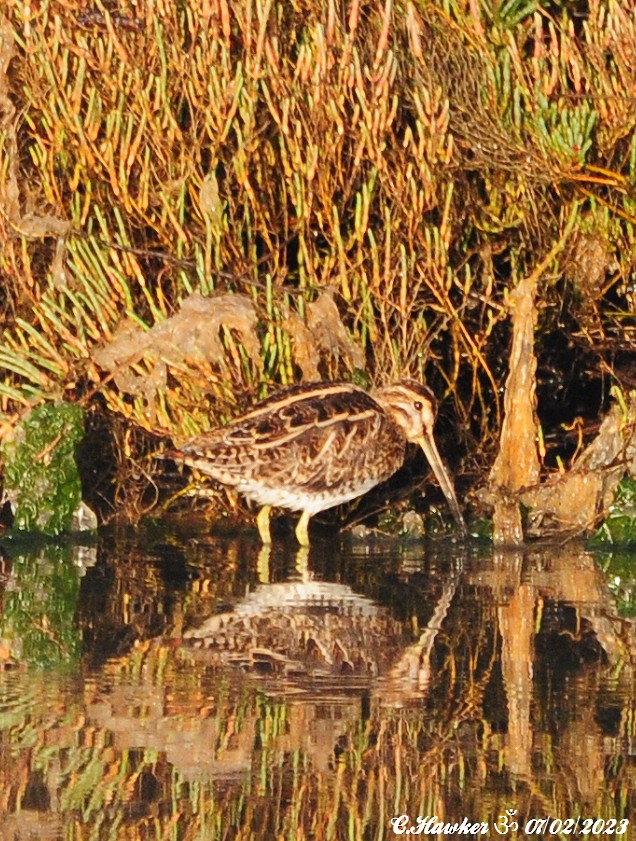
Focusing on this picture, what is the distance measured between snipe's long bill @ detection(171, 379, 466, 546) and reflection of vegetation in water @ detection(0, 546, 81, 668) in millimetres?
791

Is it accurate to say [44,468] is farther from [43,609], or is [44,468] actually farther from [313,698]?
[313,698]

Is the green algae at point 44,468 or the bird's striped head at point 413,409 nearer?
the bird's striped head at point 413,409

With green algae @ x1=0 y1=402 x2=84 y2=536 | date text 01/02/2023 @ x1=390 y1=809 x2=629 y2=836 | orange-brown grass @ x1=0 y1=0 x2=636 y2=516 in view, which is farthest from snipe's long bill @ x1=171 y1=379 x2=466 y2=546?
date text 01/02/2023 @ x1=390 y1=809 x2=629 y2=836

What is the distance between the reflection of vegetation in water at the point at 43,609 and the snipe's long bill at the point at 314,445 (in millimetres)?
791

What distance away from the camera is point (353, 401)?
8.23 meters

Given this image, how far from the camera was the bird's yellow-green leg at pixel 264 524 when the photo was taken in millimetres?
8406

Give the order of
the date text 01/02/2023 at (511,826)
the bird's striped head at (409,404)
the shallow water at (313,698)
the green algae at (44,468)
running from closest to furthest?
A: the date text 01/02/2023 at (511,826) → the shallow water at (313,698) → the bird's striped head at (409,404) → the green algae at (44,468)

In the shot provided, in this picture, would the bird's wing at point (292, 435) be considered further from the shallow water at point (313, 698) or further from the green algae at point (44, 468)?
the green algae at point (44, 468)

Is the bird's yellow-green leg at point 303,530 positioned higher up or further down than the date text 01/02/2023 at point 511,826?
higher up

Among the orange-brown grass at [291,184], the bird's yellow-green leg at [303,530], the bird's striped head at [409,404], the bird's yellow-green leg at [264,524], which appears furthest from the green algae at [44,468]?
the bird's striped head at [409,404]

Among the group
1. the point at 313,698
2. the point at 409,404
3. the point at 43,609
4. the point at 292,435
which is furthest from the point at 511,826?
the point at 409,404

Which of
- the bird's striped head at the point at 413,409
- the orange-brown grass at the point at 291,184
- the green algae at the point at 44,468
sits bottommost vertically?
the green algae at the point at 44,468

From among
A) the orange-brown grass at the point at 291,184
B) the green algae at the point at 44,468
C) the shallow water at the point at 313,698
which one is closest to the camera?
the shallow water at the point at 313,698

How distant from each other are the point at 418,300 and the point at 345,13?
4.61ft
